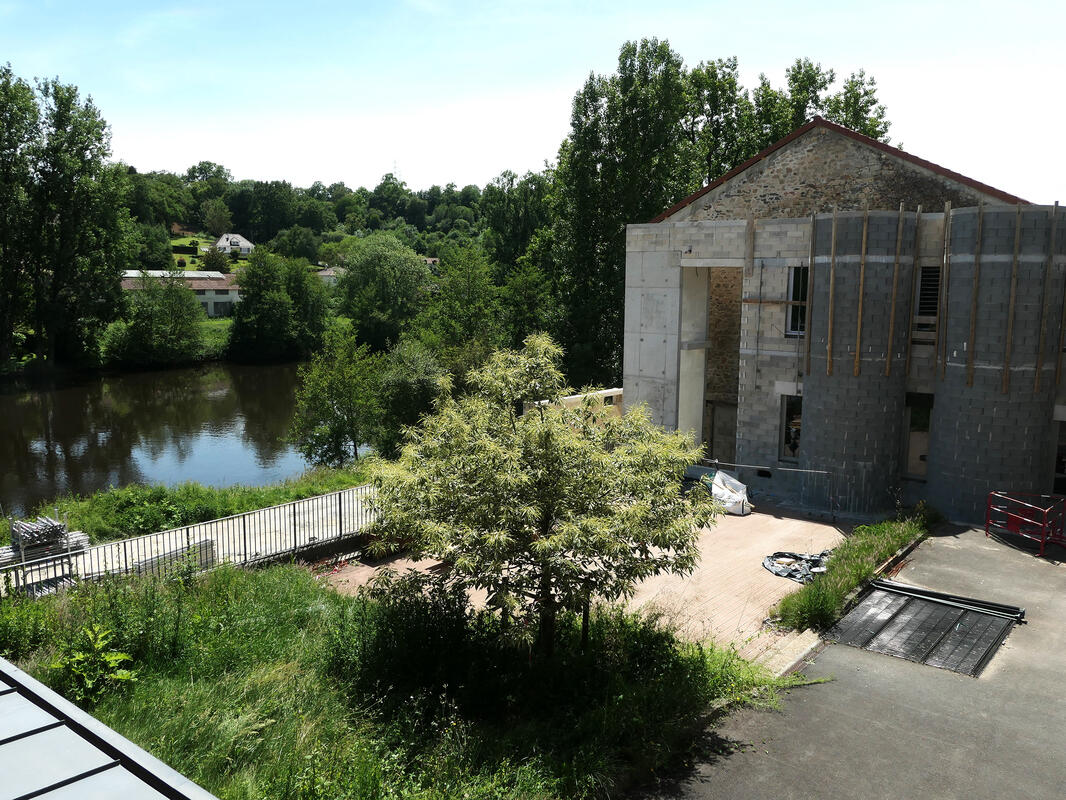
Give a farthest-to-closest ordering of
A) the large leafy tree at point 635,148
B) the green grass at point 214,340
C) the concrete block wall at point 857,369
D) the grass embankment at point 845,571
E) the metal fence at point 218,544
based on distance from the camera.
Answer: the green grass at point 214,340 → the large leafy tree at point 635,148 → the concrete block wall at point 857,369 → the metal fence at point 218,544 → the grass embankment at point 845,571

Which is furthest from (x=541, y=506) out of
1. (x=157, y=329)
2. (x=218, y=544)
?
(x=157, y=329)

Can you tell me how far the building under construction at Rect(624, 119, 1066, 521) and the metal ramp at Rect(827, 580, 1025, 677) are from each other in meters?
5.17

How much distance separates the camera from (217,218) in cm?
14012

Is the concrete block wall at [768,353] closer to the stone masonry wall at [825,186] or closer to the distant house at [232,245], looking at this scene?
the stone masonry wall at [825,186]

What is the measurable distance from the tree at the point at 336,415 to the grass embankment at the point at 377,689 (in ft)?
70.7

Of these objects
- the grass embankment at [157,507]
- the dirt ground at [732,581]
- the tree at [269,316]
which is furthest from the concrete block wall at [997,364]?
the tree at [269,316]

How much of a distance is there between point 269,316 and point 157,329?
28.0 ft

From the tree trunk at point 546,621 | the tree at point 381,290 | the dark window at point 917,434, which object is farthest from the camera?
the tree at point 381,290

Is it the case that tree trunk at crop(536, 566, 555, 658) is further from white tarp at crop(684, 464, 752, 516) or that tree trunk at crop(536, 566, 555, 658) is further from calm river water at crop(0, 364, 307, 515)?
calm river water at crop(0, 364, 307, 515)

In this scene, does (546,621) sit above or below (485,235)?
below

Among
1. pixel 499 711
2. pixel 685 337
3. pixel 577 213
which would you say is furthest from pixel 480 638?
pixel 577 213

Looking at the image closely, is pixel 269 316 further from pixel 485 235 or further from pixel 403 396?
pixel 403 396

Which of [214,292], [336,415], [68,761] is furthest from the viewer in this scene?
[214,292]

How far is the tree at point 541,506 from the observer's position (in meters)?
9.01
